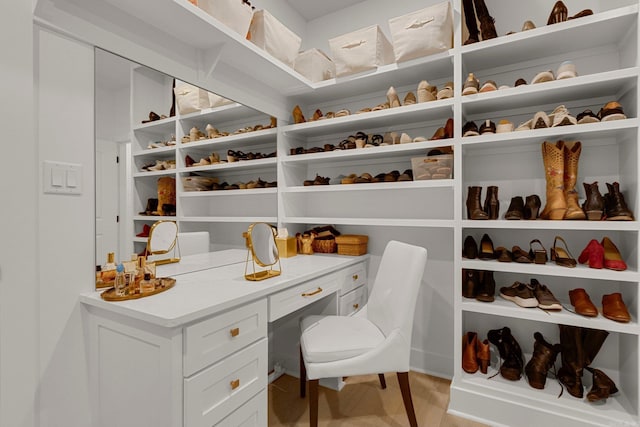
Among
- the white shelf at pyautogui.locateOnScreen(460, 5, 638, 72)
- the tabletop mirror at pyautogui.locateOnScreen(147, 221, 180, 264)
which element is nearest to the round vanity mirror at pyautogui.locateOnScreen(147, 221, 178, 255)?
the tabletop mirror at pyautogui.locateOnScreen(147, 221, 180, 264)

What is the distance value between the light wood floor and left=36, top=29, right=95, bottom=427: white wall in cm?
101

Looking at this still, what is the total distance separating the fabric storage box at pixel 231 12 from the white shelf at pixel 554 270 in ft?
6.05

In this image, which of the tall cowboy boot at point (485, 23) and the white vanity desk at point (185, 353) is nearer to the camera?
the white vanity desk at point (185, 353)

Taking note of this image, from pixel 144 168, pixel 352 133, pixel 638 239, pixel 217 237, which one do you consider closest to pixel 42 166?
pixel 144 168

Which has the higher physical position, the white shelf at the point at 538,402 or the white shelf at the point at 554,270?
the white shelf at the point at 554,270

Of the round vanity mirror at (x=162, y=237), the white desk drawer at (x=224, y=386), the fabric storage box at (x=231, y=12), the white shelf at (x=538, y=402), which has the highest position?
the fabric storage box at (x=231, y=12)

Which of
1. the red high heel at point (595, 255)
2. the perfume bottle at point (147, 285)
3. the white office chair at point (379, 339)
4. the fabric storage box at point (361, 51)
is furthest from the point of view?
the fabric storage box at point (361, 51)

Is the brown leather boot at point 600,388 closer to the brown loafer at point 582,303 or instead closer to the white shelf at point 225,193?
the brown loafer at point 582,303

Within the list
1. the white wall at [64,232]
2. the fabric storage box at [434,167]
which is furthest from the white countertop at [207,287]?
the fabric storage box at [434,167]

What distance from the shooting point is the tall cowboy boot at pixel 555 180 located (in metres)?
1.66

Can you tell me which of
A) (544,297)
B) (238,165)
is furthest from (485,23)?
(238,165)

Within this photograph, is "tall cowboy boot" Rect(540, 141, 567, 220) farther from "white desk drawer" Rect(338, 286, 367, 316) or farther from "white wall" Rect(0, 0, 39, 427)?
"white wall" Rect(0, 0, 39, 427)

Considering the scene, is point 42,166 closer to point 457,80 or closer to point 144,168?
point 144,168

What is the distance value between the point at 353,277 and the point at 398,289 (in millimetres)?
631
